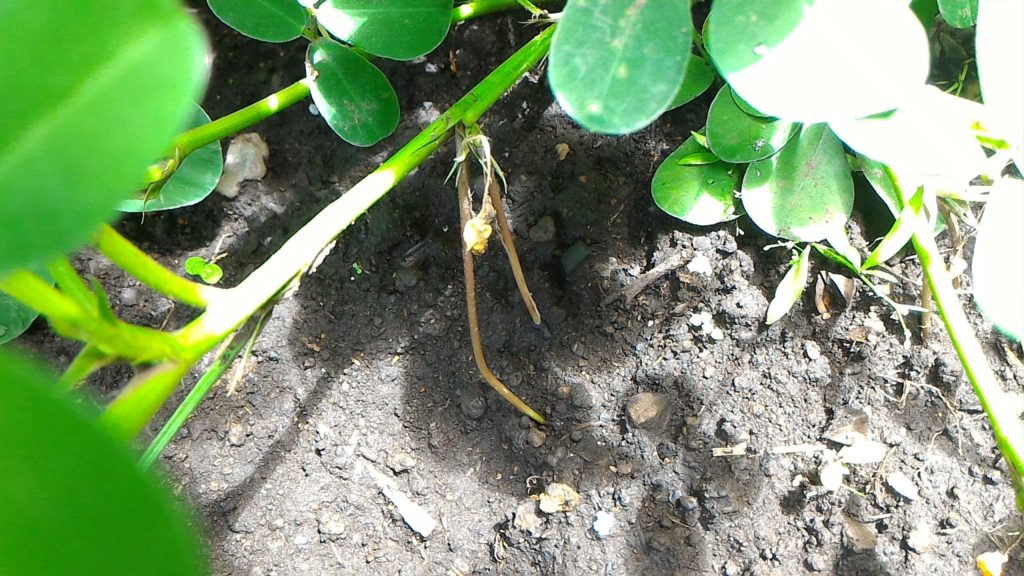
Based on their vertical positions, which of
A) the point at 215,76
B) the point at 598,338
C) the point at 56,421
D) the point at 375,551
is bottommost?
the point at 375,551

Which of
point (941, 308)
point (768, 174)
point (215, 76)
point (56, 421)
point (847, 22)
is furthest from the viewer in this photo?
point (215, 76)

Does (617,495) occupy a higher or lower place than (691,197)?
lower

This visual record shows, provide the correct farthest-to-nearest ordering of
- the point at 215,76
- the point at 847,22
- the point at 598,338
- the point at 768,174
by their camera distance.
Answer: the point at 215,76
the point at 598,338
the point at 768,174
the point at 847,22

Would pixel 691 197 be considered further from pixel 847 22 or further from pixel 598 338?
pixel 847 22

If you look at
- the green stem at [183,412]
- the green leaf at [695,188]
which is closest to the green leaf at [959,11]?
the green leaf at [695,188]

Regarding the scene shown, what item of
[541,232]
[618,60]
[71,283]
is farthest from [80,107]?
[541,232]

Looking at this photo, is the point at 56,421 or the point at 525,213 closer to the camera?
the point at 56,421

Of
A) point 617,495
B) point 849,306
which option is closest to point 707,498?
point 617,495
